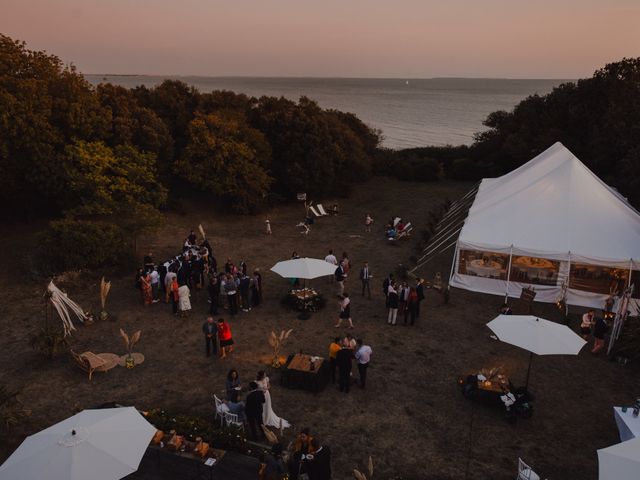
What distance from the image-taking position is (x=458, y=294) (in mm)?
16781

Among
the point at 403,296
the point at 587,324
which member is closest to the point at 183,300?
the point at 403,296

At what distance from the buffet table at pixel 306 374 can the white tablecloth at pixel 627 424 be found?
6.15 meters

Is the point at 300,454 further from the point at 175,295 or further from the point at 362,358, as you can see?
the point at 175,295

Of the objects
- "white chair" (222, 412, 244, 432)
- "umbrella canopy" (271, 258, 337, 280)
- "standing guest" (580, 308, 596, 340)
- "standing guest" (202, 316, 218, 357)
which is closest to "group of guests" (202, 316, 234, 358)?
"standing guest" (202, 316, 218, 357)

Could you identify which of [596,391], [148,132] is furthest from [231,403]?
[148,132]

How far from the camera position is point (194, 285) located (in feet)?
54.1

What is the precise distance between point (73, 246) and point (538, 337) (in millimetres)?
16301

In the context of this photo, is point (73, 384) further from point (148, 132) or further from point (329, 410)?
point (148, 132)

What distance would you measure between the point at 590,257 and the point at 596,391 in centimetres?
547

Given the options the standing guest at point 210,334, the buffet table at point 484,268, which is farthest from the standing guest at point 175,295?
the buffet table at point 484,268

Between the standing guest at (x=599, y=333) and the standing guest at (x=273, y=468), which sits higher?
the standing guest at (x=599, y=333)

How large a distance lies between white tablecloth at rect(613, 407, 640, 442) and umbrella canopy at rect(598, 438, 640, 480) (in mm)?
2167

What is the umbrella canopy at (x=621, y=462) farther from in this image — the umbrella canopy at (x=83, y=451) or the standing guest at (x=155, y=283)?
the standing guest at (x=155, y=283)

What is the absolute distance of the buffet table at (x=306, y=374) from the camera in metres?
10.9
